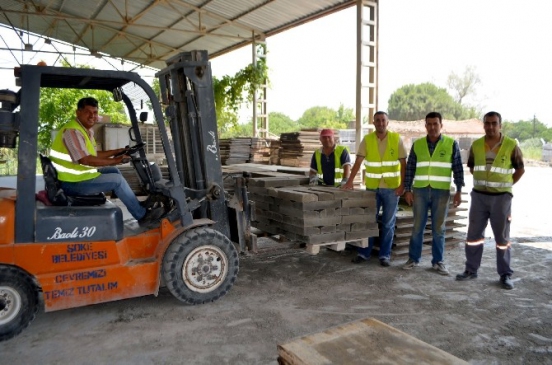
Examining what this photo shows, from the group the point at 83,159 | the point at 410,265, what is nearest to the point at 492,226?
the point at 410,265

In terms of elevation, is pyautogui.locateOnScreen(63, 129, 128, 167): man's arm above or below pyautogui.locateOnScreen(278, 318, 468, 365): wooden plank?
above

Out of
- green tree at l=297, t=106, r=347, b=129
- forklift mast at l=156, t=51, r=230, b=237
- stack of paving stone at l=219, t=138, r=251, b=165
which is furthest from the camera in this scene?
green tree at l=297, t=106, r=347, b=129

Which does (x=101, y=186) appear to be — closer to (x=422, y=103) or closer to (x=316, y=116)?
(x=422, y=103)

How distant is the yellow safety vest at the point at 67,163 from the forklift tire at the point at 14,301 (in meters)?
0.93

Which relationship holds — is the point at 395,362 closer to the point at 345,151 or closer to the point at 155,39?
the point at 345,151

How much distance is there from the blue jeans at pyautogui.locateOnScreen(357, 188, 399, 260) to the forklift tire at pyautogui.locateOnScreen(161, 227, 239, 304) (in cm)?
233

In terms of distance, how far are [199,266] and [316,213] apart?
152cm

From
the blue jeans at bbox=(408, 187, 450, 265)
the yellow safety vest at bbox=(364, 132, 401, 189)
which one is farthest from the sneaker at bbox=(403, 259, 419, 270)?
the yellow safety vest at bbox=(364, 132, 401, 189)

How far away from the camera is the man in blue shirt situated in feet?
21.2

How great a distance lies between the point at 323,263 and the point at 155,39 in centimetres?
1596

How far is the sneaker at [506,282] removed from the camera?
5.22 metres

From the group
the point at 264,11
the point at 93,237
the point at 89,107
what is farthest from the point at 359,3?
the point at 93,237

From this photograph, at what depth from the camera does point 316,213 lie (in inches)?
210

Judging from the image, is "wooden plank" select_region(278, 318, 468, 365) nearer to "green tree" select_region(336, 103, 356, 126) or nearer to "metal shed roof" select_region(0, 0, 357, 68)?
"metal shed roof" select_region(0, 0, 357, 68)
